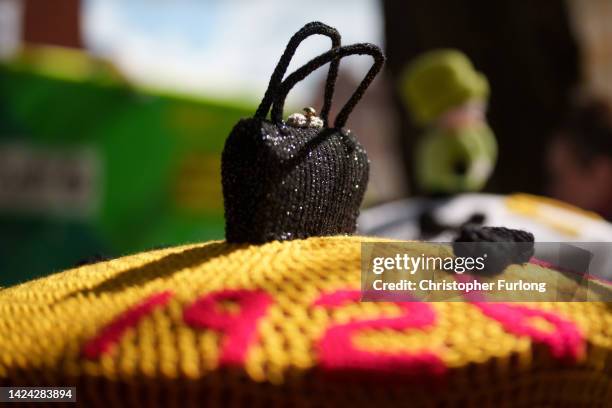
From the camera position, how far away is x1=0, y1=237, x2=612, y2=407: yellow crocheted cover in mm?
378

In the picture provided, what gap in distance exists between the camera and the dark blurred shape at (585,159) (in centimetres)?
176

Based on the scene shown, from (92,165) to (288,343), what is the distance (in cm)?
207

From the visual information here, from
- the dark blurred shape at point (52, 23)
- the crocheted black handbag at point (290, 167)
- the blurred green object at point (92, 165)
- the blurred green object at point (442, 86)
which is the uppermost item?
the dark blurred shape at point (52, 23)

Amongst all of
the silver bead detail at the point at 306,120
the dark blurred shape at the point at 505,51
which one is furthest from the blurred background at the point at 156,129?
the silver bead detail at the point at 306,120

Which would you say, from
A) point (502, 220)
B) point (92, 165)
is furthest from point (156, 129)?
point (502, 220)

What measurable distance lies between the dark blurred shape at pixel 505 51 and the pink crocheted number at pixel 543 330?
1944 mm

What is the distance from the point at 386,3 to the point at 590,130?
36.8 inches

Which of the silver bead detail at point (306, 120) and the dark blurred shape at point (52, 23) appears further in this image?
the dark blurred shape at point (52, 23)

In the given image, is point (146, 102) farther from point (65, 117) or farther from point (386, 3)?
point (386, 3)

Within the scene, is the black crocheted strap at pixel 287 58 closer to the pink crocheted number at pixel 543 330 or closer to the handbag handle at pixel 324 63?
the handbag handle at pixel 324 63

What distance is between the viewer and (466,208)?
1.04 meters

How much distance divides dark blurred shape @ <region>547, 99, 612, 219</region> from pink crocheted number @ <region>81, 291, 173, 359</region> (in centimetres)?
149

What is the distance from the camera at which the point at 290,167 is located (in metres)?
0.49

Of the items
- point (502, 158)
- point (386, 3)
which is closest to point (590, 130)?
point (502, 158)
